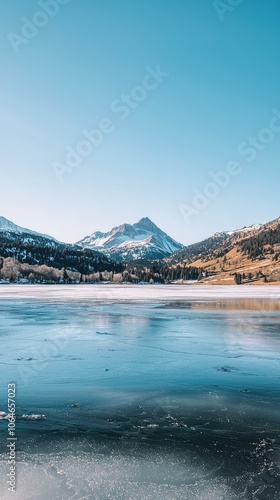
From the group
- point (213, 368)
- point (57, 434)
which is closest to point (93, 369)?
point (213, 368)

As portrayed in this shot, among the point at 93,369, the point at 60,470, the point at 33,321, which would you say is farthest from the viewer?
the point at 33,321

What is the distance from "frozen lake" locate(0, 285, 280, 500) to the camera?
7.02 m

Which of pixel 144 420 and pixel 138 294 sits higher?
pixel 144 420

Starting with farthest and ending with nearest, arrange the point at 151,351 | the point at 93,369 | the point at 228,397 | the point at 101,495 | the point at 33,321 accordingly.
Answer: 1. the point at 33,321
2. the point at 151,351
3. the point at 93,369
4. the point at 228,397
5. the point at 101,495

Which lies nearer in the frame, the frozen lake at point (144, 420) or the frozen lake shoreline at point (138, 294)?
the frozen lake at point (144, 420)

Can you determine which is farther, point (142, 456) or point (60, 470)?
point (142, 456)

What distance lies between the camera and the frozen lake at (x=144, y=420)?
23.0ft

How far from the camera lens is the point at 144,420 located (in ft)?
33.1

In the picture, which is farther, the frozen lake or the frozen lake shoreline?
the frozen lake shoreline

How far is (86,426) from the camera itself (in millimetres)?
9633

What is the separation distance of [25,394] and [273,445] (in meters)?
7.85

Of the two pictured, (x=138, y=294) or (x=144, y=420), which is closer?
→ (x=144, y=420)

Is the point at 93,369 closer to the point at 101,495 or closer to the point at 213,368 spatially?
the point at 213,368

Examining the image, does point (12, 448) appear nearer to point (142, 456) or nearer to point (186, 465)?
point (142, 456)
